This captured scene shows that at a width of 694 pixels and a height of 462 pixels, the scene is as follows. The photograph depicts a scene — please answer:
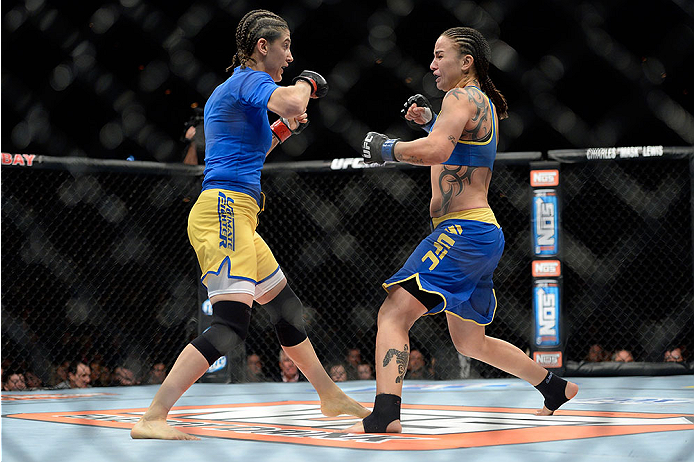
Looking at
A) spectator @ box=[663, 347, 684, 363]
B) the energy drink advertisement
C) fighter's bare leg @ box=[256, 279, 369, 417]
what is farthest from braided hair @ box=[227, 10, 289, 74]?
spectator @ box=[663, 347, 684, 363]

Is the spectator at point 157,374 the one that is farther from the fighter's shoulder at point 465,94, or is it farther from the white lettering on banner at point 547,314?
the fighter's shoulder at point 465,94

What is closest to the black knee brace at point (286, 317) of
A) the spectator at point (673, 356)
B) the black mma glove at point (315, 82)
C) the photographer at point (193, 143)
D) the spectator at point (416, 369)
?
the black mma glove at point (315, 82)

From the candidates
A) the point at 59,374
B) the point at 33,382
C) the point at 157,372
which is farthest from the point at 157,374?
the point at 33,382

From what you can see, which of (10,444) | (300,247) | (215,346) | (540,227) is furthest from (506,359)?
(300,247)

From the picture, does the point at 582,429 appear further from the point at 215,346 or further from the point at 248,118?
the point at 248,118

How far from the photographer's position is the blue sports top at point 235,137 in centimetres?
197

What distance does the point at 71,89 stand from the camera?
16.4ft

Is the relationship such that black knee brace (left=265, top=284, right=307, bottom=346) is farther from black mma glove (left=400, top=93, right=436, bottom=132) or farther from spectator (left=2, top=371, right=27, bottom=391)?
spectator (left=2, top=371, right=27, bottom=391)

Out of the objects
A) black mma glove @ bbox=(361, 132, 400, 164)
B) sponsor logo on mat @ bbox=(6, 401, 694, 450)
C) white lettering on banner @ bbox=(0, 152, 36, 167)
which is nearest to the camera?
sponsor logo on mat @ bbox=(6, 401, 694, 450)

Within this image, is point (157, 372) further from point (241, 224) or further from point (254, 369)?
point (241, 224)

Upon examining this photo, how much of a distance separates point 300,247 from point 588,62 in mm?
2416

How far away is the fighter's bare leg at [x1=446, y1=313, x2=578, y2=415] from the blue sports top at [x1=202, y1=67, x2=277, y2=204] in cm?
62

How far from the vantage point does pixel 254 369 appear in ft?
14.0

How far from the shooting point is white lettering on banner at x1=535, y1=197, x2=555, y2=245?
395 cm
